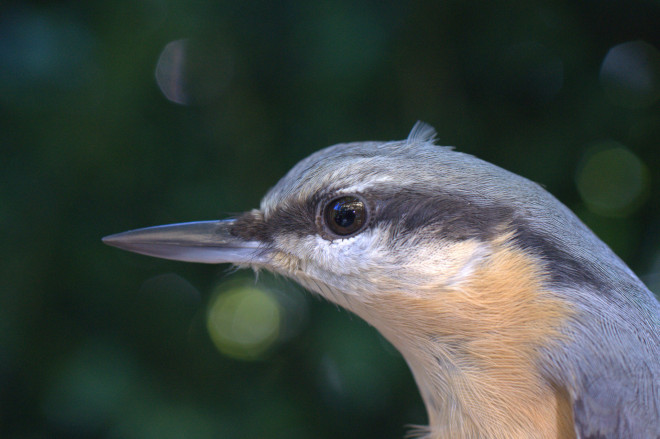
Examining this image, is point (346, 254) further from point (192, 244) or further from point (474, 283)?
point (192, 244)

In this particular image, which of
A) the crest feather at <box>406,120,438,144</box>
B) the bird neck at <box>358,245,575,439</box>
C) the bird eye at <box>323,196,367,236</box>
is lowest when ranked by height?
the bird neck at <box>358,245,575,439</box>

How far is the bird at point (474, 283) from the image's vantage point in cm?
99

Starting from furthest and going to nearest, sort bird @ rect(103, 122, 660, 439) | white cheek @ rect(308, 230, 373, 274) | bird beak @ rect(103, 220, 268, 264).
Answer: bird beak @ rect(103, 220, 268, 264)
white cheek @ rect(308, 230, 373, 274)
bird @ rect(103, 122, 660, 439)

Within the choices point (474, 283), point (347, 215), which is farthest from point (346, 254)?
point (474, 283)

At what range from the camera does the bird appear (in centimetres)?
99

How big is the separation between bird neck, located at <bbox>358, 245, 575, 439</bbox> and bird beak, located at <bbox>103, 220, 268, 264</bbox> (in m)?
0.32

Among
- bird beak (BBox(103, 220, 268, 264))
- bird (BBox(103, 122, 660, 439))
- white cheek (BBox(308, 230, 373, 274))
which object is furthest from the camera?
bird beak (BBox(103, 220, 268, 264))

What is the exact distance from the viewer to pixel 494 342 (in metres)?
1.07

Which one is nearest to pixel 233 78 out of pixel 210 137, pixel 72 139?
pixel 210 137

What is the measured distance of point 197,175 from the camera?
2035mm

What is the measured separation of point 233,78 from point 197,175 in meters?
0.38

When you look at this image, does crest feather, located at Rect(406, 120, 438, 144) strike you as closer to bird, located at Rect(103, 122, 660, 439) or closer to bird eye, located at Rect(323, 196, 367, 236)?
bird, located at Rect(103, 122, 660, 439)

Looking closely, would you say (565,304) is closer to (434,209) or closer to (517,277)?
(517,277)

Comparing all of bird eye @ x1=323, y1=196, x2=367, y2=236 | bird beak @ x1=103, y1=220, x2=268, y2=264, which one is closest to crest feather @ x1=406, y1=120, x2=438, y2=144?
bird eye @ x1=323, y1=196, x2=367, y2=236
